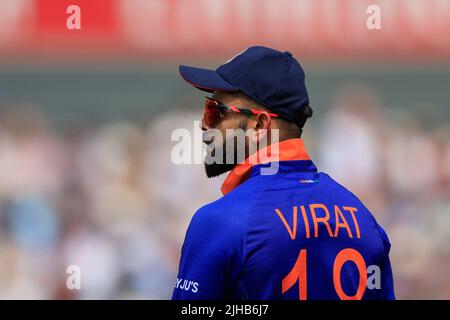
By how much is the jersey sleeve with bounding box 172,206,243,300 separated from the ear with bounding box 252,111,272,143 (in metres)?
0.24

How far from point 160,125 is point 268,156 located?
11.4 feet

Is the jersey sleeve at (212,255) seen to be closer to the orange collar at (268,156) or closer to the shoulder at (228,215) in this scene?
the shoulder at (228,215)

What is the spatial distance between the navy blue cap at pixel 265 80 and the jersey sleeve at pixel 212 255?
0.34 m

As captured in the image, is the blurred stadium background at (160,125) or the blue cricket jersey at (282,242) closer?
the blue cricket jersey at (282,242)

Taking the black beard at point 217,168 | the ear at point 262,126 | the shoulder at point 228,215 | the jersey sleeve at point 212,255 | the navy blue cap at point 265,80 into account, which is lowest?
the jersey sleeve at point 212,255

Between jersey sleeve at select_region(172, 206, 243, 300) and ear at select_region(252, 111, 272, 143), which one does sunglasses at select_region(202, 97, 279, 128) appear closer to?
ear at select_region(252, 111, 272, 143)

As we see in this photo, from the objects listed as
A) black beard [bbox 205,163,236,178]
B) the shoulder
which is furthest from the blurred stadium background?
the shoulder

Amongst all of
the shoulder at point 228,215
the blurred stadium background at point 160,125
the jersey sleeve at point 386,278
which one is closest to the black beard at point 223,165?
the shoulder at point 228,215

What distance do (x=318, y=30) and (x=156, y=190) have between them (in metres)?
1.59

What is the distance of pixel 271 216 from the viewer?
1704 mm

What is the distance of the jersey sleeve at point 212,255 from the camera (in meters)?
1.66

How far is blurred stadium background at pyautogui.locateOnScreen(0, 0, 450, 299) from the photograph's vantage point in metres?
4.98
